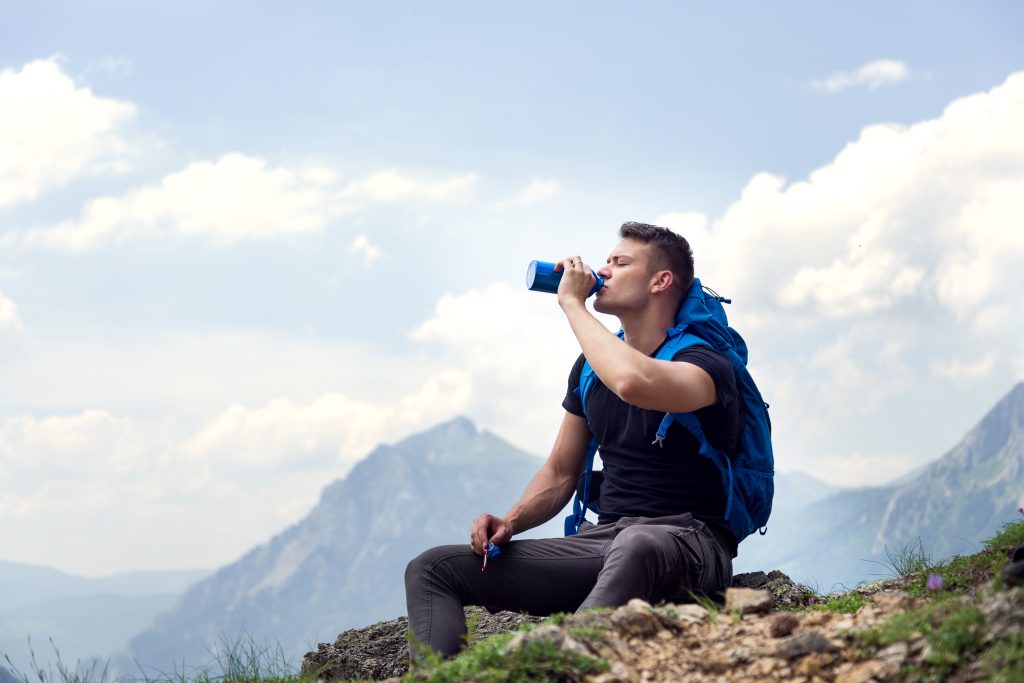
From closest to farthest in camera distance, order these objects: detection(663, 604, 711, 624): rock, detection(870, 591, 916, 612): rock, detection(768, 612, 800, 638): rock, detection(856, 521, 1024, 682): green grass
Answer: detection(856, 521, 1024, 682): green grass, detection(768, 612, 800, 638): rock, detection(870, 591, 916, 612): rock, detection(663, 604, 711, 624): rock

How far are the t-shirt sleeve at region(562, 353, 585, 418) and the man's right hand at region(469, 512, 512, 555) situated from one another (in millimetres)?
919

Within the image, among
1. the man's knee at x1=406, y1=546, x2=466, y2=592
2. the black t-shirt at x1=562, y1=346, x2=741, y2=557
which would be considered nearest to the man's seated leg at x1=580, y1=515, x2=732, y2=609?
the black t-shirt at x1=562, y1=346, x2=741, y2=557

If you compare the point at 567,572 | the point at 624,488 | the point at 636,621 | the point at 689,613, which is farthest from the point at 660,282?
the point at 636,621

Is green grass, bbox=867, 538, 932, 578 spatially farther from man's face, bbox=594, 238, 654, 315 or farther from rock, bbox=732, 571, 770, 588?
man's face, bbox=594, 238, 654, 315

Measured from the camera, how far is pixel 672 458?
610cm

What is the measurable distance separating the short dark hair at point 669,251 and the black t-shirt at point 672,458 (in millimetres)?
656

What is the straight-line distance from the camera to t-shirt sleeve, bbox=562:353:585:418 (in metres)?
6.76

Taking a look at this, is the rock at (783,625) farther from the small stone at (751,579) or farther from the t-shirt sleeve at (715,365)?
the small stone at (751,579)

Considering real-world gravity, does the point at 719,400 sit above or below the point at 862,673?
above

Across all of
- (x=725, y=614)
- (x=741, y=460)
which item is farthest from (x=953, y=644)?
(x=741, y=460)

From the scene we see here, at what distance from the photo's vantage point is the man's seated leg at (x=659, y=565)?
5.45 metres

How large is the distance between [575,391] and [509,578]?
132 centimetres

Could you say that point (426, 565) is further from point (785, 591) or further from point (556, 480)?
point (785, 591)

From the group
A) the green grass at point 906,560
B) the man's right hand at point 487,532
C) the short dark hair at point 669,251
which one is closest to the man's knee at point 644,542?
the man's right hand at point 487,532
